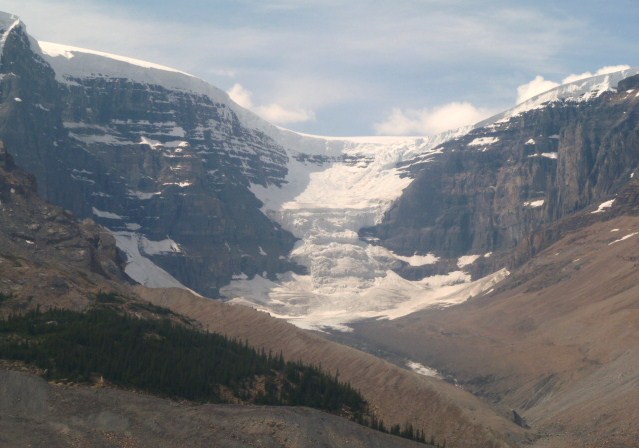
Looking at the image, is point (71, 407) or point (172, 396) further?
point (172, 396)

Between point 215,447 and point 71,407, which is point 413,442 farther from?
point 71,407

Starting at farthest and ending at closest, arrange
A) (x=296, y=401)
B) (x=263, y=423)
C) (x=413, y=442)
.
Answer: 1. (x=296, y=401)
2. (x=413, y=442)
3. (x=263, y=423)

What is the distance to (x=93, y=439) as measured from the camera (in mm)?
114188

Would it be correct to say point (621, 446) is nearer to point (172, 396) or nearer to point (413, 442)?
point (413, 442)

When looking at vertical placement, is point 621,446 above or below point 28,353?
below

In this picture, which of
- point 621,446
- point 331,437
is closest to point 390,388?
point 621,446

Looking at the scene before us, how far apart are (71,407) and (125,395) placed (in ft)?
26.4

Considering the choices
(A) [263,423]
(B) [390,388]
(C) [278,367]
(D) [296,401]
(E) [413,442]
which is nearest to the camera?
(A) [263,423]

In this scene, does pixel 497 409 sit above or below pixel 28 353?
below

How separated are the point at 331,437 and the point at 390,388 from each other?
56.5m

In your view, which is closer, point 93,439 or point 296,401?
point 93,439

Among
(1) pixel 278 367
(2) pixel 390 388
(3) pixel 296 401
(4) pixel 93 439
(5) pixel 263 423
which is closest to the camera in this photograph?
(4) pixel 93 439

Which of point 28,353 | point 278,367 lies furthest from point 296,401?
point 28,353

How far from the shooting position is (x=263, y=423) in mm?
125500
